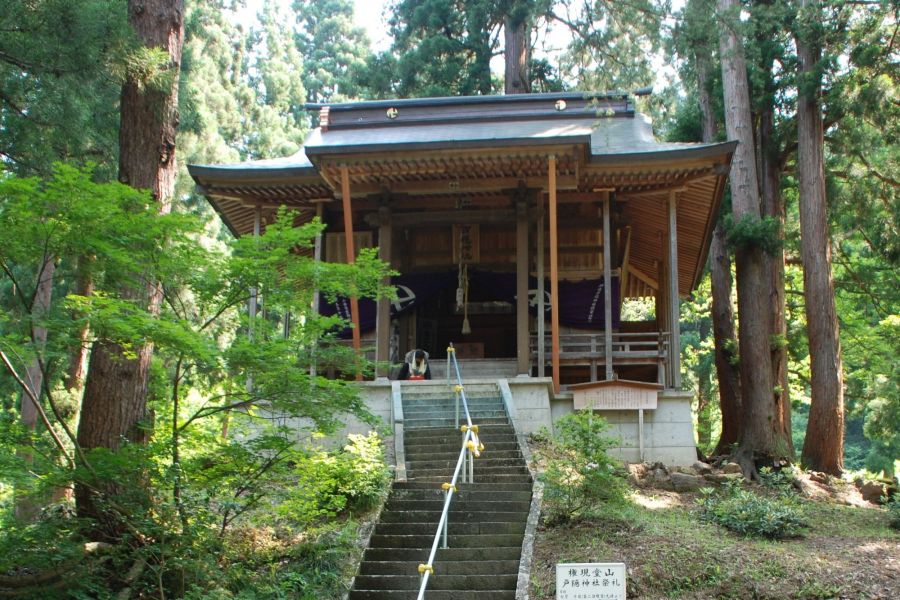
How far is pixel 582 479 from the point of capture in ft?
31.3

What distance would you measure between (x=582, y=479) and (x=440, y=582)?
2047 mm

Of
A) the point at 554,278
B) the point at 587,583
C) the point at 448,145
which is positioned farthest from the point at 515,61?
the point at 587,583

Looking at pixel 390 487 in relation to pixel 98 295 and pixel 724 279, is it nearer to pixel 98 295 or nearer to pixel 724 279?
pixel 98 295

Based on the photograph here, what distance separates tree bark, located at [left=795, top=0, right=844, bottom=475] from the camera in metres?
14.3

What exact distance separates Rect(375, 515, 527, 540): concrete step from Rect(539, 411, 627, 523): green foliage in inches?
17.2

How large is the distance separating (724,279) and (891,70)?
17.2ft

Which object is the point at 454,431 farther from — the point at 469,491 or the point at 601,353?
the point at 601,353

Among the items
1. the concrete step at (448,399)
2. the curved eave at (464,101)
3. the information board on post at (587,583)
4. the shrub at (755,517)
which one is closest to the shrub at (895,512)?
the shrub at (755,517)

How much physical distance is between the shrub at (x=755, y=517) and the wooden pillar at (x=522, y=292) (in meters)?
4.55

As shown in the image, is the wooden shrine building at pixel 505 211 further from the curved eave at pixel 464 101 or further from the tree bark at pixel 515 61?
the tree bark at pixel 515 61

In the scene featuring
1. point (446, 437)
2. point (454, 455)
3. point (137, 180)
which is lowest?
point (454, 455)

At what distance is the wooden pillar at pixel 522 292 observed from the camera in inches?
568

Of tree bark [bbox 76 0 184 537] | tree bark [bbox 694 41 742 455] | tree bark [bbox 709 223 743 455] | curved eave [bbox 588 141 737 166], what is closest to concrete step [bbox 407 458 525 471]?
tree bark [bbox 76 0 184 537]

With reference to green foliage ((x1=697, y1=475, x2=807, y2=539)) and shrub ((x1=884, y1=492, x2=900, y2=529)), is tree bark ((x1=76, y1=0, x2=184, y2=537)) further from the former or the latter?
shrub ((x1=884, y1=492, x2=900, y2=529))
